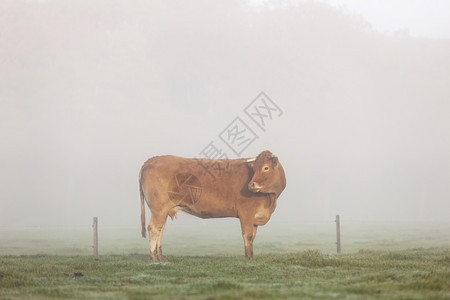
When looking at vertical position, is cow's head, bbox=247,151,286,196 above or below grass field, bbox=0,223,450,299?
above

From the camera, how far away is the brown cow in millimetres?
19859

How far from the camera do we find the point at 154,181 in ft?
65.4

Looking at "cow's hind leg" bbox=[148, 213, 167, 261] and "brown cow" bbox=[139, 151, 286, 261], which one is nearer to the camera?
"cow's hind leg" bbox=[148, 213, 167, 261]

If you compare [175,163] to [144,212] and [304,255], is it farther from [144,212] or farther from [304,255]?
[304,255]

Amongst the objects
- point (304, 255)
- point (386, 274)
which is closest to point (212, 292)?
point (386, 274)

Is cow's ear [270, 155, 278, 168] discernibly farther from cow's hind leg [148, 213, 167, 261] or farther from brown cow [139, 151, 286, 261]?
cow's hind leg [148, 213, 167, 261]

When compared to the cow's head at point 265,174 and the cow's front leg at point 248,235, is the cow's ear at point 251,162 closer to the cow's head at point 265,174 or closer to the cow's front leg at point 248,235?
the cow's head at point 265,174

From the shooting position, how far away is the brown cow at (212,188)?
19.9 metres

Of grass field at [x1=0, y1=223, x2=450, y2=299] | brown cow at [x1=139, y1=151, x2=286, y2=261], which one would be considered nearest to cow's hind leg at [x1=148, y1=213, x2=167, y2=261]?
brown cow at [x1=139, y1=151, x2=286, y2=261]

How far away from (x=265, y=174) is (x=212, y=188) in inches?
81.1

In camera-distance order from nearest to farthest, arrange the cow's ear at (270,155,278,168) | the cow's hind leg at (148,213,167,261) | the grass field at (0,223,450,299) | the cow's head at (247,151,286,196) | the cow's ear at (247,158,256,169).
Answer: the grass field at (0,223,450,299)
the cow's hind leg at (148,213,167,261)
the cow's head at (247,151,286,196)
the cow's ear at (270,155,278,168)
the cow's ear at (247,158,256,169)

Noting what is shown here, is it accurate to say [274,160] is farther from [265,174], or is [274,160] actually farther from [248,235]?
[248,235]

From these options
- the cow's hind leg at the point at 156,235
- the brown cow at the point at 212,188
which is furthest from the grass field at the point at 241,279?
the brown cow at the point at 212,188

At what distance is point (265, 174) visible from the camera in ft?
65.9
